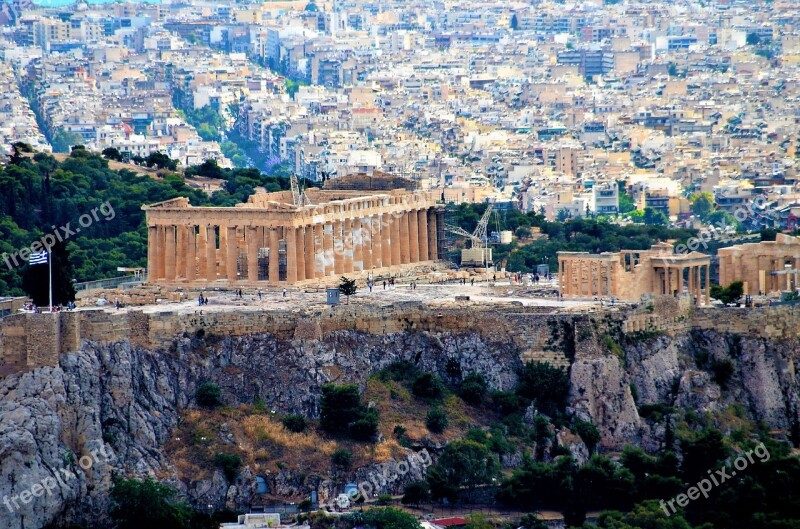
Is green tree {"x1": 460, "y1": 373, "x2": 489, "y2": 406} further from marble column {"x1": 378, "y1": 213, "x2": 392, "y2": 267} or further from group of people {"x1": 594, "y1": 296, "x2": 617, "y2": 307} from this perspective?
marble column {"x1": 378, "y1": 213, "x2": 392, "y2": 267}

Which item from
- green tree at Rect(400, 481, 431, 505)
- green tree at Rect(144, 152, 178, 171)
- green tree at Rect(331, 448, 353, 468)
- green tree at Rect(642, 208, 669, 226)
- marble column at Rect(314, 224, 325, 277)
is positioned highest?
green tree at Rect(144, 152, 178, 171)

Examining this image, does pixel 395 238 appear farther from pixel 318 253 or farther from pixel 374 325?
pixel 374 325

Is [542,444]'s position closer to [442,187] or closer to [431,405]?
[431,405]

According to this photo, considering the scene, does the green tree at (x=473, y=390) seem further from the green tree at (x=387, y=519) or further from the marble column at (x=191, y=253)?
the marble column at (x=191, y=253)

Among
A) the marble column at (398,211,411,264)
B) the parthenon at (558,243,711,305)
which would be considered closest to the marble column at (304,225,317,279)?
Result: the marble column at (398,211,411,264)

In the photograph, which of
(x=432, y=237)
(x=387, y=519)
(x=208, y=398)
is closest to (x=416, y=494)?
(x=387, y=519)
